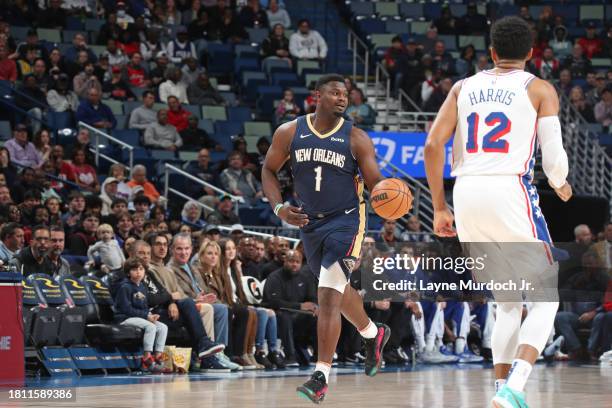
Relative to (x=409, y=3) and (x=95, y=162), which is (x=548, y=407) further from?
(x=409, y=3)

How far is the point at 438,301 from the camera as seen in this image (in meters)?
14.2

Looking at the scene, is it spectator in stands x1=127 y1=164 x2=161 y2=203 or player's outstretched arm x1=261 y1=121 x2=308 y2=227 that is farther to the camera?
spectator in stands x1=127 y1=164 x2=161 y2=203

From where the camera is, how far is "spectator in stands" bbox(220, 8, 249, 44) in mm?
21484

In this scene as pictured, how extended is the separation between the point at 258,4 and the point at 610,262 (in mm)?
10145

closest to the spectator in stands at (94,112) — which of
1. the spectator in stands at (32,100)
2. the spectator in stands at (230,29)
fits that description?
the spectator in stands at (32,100)

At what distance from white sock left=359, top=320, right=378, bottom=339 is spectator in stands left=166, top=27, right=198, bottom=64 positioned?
40.4 ft

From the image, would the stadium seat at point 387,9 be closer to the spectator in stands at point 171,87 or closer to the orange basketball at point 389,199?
the spectator in stands at point 171,87

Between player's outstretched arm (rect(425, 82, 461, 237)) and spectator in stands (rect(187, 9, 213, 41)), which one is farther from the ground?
spectator in stands (rect(187, 9, 213, 41))

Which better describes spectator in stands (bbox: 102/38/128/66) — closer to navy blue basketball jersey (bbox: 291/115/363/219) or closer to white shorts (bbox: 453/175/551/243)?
navy blue basketball jersey (bbox: 291/115/363/219)

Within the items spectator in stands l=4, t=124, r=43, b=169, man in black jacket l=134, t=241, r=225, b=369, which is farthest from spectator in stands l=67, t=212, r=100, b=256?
spectator in stands l=4, t=124, r=43, b=169

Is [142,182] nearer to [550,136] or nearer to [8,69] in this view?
[8,69]

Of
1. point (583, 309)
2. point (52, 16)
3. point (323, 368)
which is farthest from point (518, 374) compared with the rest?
point (52, 16)

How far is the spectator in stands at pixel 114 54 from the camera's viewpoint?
19234 millimetres

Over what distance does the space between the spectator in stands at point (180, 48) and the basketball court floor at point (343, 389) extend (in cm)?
958
